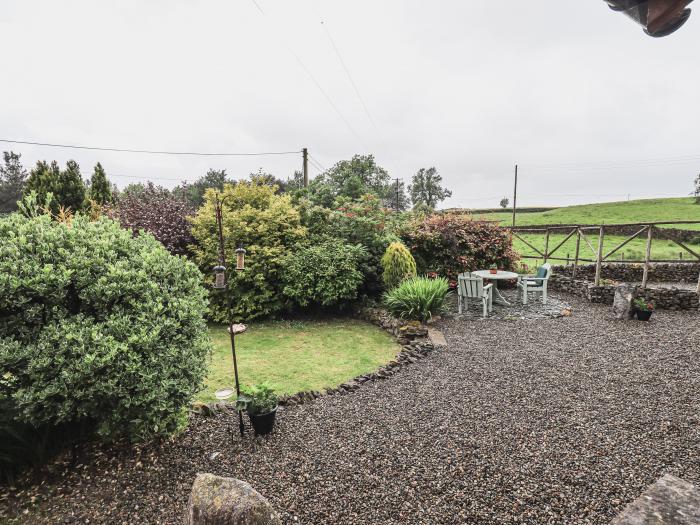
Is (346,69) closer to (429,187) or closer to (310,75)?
(310,75)

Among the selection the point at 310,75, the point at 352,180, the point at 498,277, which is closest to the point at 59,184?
the point at 310,75

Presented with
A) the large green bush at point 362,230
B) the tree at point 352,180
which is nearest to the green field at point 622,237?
the tree at point 352,180

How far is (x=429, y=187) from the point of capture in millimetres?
53875

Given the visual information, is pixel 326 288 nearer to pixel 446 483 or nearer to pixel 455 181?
pixel 446 483

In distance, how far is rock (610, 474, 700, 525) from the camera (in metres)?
1.83

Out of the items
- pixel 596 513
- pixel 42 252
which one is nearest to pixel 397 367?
pixel 596 513

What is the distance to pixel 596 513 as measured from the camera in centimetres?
220

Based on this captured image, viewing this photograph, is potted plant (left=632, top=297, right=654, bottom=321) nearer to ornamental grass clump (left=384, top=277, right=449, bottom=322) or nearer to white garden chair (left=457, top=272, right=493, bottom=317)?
white garden chair (left=457, top=272, right=493, bottom=317)

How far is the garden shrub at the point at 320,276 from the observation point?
782 centimetres

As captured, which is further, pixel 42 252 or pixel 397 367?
pixel 397 367

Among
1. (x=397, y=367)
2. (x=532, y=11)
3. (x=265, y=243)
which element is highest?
(x=532, y=11)

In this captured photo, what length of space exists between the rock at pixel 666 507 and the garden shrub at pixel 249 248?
22.9 feet

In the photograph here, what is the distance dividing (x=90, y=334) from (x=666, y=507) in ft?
12.4

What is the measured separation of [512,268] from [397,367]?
7743 millimetres
